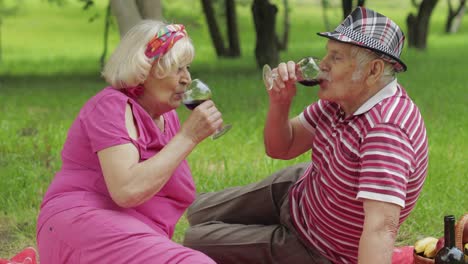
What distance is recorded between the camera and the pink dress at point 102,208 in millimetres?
3639

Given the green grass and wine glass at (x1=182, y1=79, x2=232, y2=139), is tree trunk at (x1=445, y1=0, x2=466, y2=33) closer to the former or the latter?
the green grass

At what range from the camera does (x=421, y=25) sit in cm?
2292

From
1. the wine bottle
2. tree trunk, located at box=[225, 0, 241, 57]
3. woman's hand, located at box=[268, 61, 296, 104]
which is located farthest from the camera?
tree trunk, located at box=[225, 0, 241, 57]

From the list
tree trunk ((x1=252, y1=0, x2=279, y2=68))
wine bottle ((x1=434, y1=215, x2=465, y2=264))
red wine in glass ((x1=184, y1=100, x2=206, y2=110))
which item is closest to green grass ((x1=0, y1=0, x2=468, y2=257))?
tree trunk ((x1=252, y1=0, x2=279, y2=68))

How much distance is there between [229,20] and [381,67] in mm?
17448

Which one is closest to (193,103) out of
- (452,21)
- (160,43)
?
(160,43)

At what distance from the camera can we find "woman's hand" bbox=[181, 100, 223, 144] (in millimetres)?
3709

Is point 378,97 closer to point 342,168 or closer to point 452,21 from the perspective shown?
point 342,168

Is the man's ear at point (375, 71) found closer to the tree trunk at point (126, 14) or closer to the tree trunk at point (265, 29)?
the tree trunk at point (126, 14)

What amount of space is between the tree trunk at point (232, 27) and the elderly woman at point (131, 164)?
1692 cm

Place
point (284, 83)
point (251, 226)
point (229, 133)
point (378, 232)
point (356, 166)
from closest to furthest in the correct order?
1. point (378, 232)
2. point (356, 166)
3. point (284, 83)
4. point (251, 226)
5. point (229, 133)

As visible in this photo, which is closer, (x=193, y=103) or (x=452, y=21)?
(x=193, y=103)

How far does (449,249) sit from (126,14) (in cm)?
571

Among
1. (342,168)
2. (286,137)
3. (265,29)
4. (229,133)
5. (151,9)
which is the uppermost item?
(342,168)
